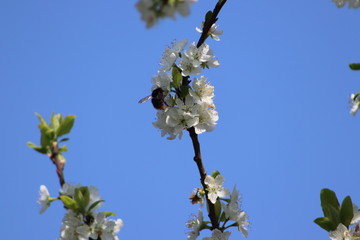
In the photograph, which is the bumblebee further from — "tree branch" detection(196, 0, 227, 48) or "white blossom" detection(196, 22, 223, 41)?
"white blossom" detection(196, 22, 223, 41)

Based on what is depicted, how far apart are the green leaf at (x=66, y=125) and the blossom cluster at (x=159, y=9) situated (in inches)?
37.1

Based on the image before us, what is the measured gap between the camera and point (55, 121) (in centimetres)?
293

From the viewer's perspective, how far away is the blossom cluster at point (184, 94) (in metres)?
3.64

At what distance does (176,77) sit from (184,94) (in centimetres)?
13

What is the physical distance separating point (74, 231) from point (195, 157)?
0.94m

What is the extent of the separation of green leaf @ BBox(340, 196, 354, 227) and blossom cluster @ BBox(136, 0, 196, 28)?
5.20ft

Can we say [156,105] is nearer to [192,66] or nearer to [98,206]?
[192,66]

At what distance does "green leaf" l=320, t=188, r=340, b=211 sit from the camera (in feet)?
10.4

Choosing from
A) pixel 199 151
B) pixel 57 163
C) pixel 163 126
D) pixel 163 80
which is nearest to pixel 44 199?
pixel 57 163

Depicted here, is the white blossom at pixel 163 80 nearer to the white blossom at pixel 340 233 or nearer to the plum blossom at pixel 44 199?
the plum blossom at pixel 44 199

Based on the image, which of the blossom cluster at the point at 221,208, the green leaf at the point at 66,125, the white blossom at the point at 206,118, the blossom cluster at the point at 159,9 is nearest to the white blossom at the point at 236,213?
the blossom cluster at the point at 221,208

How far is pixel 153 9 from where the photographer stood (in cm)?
218

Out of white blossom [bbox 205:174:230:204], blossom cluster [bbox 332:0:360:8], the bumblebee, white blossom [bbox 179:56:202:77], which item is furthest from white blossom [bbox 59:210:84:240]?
blossom cluster [bbox 332:0:360:8]

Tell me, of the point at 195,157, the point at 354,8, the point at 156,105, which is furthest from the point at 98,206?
the point at 354,8
